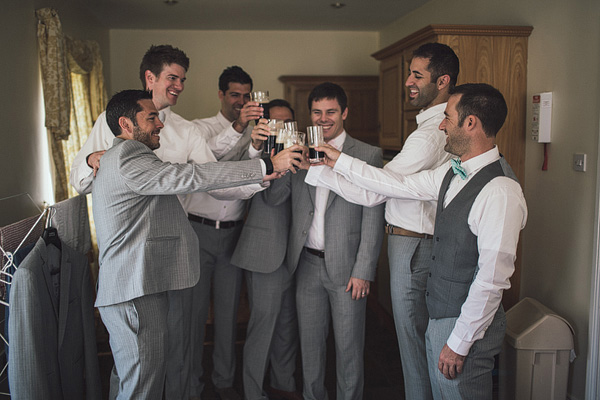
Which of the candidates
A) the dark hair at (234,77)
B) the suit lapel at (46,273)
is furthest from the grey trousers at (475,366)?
the dark hair at (234,77)

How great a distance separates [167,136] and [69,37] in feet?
6.04

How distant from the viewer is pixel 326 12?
5.39 metres

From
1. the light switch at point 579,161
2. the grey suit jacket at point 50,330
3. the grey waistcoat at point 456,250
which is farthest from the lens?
the light switch at point 579,161

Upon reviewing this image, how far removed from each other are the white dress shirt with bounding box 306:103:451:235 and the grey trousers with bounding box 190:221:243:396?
870 millimetres

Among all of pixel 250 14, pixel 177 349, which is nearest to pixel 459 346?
pixel 177 349

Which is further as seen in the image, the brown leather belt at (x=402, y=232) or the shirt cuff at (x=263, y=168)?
the brown leather belt at (x=402, y=232)

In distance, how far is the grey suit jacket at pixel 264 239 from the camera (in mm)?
2852

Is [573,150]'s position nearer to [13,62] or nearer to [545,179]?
[545,179]

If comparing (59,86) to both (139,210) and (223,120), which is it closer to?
(223,120)

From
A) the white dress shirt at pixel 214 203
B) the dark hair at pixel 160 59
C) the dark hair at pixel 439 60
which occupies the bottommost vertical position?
the white dress shirt at pixel 214 203

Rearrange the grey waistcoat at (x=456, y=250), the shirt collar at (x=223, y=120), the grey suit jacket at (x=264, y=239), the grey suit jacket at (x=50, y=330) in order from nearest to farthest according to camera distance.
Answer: the grey waistcoat at (x=456, y=250) → the grey suit jacket at (x=50, y=330) → the grey suit jacket at (x=264, y=239) → the shirt collar at (x=223, y=120)

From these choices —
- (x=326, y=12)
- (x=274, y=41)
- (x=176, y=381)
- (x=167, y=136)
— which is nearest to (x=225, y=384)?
(x=176, y=381)

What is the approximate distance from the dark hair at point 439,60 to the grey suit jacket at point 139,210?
97cm

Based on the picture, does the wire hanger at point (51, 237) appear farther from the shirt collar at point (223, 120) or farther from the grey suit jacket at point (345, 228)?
the shirt collar at point (223, 120)
